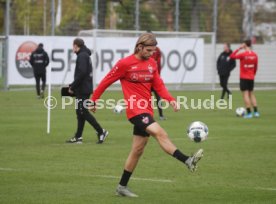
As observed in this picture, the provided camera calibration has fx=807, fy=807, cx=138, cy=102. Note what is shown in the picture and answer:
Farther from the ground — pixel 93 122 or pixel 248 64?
pixel 248 64

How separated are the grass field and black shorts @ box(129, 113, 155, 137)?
0.88m

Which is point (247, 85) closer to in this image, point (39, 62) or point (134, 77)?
point (39, 62)

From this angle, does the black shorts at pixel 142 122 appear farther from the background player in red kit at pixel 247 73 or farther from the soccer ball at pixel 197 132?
the background player in red kit at pixel 247 73

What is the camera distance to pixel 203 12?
45.2 metres

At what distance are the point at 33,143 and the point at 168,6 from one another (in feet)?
93.8

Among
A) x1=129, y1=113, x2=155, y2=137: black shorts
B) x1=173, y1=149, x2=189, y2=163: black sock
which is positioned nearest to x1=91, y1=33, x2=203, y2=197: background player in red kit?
x1=129, y1=113, x2=155, y2=137: black shorts

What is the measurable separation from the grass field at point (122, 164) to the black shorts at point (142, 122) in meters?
0.88

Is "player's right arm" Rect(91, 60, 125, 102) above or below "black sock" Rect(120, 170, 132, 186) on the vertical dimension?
above

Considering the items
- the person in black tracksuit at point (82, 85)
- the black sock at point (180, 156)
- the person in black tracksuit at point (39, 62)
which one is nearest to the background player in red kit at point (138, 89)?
the black sock at point (180, 156)

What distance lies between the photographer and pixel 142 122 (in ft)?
35.4

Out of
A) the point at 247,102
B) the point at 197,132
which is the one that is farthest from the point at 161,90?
the point at 247,102

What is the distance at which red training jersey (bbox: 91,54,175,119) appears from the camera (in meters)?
11.0

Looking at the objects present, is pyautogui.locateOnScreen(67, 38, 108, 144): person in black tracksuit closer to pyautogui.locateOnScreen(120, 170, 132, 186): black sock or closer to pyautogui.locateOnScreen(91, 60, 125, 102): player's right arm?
pyautogui.locateOnScreen(91, 60, 125, 102): player's right arm

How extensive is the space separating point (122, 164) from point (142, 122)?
11.6 feet
